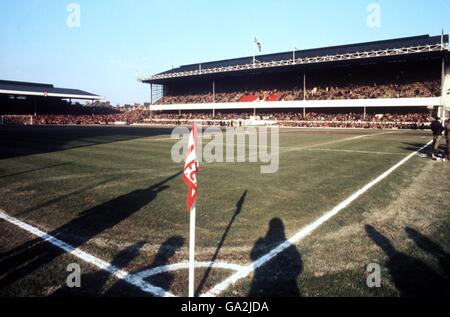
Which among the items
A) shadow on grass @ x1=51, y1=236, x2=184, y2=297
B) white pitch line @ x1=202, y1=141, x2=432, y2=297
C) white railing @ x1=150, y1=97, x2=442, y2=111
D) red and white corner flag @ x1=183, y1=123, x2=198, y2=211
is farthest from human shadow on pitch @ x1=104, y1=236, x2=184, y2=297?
white railing @ x1=150, y1=97, x2=442, y2=111

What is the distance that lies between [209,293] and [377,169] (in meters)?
9.37

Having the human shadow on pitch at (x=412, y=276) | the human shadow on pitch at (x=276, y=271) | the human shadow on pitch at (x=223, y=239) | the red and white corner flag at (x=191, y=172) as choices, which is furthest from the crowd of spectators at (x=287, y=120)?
the red and white corner flag at (x=191, y=172)

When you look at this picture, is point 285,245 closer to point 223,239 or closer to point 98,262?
point 223,239

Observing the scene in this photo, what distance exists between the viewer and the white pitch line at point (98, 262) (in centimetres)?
358

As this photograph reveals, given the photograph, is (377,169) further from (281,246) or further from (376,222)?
(281,246)

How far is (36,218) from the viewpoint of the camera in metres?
6.02

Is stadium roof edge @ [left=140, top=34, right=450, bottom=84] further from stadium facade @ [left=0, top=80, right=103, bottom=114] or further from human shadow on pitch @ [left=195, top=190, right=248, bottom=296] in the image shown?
human shadow on pitch @ [left=195, top=190, right=248, bottom=296]

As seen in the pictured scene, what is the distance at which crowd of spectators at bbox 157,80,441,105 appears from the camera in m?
44.8

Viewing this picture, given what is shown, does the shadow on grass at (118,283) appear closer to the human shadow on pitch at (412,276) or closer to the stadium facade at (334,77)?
the human shadow on pitch at (412,276)

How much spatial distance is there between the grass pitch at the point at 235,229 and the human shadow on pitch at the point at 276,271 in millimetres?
16

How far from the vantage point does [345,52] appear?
54.7m

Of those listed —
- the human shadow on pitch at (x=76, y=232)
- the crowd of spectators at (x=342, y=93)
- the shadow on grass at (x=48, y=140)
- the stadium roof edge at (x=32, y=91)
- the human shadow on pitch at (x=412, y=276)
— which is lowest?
the human shadow on pitch at (x=412, y=276)

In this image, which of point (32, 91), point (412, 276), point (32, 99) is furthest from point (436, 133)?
point (32, 99)

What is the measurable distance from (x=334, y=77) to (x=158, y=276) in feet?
186
